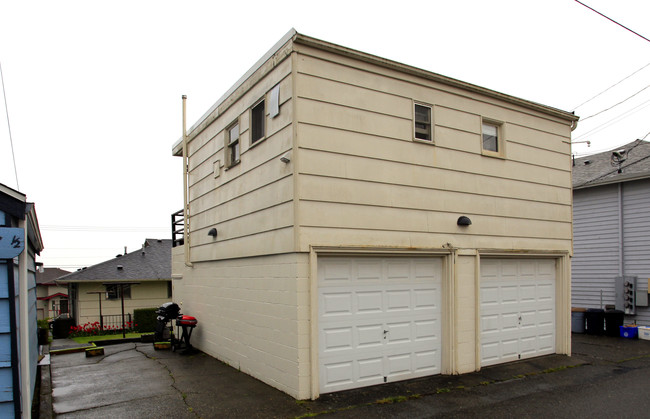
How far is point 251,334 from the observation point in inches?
350

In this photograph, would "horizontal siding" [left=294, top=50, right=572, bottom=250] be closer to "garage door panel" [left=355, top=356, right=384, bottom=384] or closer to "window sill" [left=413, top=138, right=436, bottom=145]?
"window sill" [left=413, top=138, right=436, bottom=145]

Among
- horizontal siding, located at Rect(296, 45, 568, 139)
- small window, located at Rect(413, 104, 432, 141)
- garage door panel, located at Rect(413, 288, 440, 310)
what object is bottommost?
garage door panel, located at Rect(413, 288, 440, 310)

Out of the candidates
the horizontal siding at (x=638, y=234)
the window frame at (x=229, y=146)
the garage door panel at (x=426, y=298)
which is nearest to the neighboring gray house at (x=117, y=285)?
the window frame at (x=229, y=146)

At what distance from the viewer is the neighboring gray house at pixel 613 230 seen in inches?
568

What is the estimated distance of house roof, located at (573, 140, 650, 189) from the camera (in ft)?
48.6

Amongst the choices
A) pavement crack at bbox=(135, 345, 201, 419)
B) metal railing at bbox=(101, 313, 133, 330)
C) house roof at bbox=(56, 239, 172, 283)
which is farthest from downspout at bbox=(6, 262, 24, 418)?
house roof at bbox=(56, 239, 172, 283)

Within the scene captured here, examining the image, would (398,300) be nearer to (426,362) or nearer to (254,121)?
(426,362)

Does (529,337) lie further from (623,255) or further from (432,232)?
(623,255)

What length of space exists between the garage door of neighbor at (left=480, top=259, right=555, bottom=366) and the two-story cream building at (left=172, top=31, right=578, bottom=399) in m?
0.04

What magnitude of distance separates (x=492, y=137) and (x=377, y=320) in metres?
4.87

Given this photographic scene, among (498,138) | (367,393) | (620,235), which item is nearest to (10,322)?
(367,393)

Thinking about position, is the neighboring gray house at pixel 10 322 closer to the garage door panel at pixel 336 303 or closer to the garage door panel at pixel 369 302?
the garage door panel at pixel 336 303

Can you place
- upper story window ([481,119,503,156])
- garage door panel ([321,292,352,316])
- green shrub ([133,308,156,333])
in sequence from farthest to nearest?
green shrub ([133,308,156,333]) < upper story window ([481,119,503,156]) < garage door panel ([321,292,352,316])

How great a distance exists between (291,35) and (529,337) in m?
8.05
